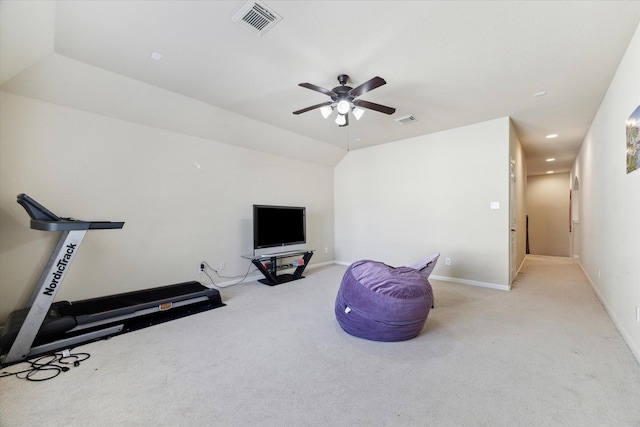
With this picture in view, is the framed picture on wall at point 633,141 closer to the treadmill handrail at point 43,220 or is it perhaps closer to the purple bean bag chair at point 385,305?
the purple bean bag chair at point 385,305

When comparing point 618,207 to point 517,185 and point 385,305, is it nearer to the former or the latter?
point 385,305

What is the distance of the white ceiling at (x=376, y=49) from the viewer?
204 cm

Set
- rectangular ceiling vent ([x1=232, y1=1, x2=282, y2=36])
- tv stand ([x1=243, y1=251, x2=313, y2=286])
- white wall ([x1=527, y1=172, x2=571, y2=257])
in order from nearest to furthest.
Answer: rectangular ceiling vent ([x1=232, y1=1, x2=282, y2=36]), tv stand ([x1=243, y1=251, x2=313, y2=286]), white wall ([x1=527, y1=172, x2=571, y2=257])

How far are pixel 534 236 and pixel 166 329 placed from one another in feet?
34.7

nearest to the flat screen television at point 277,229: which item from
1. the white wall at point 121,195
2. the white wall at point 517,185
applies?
the white wall at point 121,195

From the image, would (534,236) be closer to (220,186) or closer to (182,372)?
(220,186)

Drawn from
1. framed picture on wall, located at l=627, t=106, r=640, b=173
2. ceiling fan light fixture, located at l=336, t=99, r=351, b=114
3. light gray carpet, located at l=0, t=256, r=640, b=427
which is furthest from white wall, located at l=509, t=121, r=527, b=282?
ceiling fan light fixture, located at l=336, t=99, r=351, b=114

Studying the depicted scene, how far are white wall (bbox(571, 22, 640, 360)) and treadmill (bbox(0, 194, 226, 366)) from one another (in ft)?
14.2

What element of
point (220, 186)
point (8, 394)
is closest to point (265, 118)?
point (220, 186)

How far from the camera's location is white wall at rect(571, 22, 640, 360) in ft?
7.48

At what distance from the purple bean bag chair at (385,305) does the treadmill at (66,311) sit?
1952mm

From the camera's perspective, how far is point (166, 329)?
2.83m

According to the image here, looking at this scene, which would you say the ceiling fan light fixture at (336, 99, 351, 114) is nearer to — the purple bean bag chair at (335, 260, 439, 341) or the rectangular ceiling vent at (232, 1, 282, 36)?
the rectangular ceiling vent at (232, 1, 282, 36)

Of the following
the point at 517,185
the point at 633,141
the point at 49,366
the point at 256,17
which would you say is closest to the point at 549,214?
the point at 517,185
